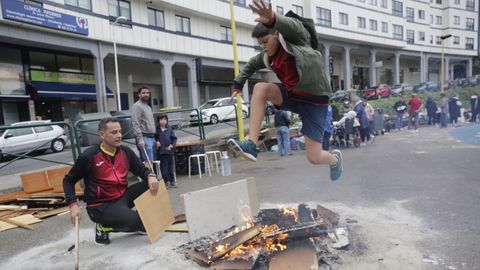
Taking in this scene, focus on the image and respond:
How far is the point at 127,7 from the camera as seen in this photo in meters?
20.9

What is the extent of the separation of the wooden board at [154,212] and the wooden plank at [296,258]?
4.97 ft

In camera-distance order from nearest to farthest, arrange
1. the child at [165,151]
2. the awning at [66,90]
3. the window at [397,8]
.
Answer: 1. the child at [165,151]
2. the awning at [66,90]
3. the window at [397,8]

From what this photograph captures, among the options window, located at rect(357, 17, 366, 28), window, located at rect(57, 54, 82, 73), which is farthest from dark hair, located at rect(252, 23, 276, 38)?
window, located at rect(357, 17, 366, 28)

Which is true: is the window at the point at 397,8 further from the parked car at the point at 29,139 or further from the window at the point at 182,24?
the parked car at the point at 29,139

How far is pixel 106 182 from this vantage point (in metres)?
3.95

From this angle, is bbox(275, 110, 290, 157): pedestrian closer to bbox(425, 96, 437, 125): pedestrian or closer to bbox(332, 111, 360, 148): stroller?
bbox(332, 111, 360, 148): stroller

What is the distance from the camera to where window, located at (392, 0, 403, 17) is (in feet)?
128

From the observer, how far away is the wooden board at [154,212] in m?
3.89

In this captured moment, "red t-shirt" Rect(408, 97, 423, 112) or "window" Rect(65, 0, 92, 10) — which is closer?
"red t-shirt" Rect(408, 97, 423, 112)

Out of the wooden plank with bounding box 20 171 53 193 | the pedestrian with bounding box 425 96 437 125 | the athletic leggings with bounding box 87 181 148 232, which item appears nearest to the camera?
the athletic leggings with bounding box 87 181 148 232

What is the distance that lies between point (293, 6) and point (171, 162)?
26665 mm

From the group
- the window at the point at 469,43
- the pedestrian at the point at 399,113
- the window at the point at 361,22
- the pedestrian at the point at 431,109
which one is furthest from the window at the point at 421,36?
the pedestrian at the point at 399,113

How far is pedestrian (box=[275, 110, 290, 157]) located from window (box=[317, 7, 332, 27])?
23.5 meters

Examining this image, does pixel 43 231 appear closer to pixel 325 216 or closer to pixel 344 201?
pixel 325 216
